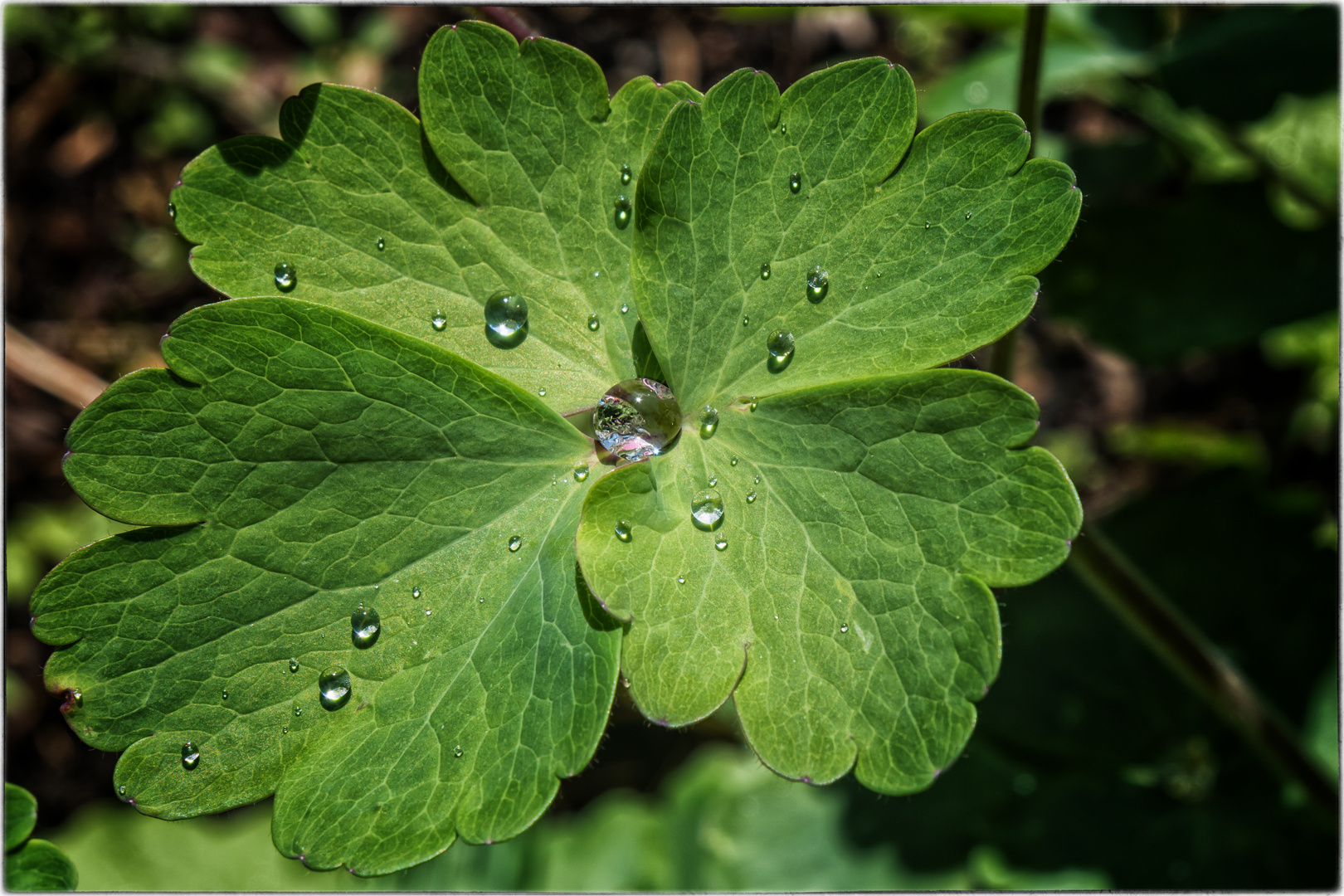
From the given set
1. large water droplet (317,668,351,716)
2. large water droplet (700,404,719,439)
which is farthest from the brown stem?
large water droplet (700,404,719,439)

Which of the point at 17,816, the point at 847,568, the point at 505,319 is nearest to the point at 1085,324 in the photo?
the point at 847,568

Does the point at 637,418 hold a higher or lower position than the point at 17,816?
higher

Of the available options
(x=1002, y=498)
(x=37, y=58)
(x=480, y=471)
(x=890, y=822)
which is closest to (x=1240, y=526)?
(x=890, y=822)

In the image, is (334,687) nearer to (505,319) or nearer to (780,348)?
(505,319)

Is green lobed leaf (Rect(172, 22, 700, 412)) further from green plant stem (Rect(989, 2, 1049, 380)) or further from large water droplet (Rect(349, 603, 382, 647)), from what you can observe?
green plant stem (Rect(989, 2, 1049, 380))

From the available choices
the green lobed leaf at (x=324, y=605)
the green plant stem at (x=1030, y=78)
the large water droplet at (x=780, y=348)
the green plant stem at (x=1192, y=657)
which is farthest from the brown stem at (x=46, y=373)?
the green plant stem at (x=1192, y=657)

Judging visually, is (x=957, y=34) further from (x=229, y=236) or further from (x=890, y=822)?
(x=229, y=236)

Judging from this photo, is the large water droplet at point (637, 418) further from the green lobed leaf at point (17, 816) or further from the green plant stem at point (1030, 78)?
the green lobed leaf at point (17, 816)
